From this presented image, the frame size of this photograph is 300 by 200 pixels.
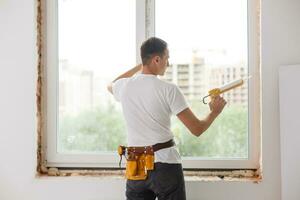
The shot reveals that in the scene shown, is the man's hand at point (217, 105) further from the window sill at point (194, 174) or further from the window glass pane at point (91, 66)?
the window glass pane at point (91, 66)

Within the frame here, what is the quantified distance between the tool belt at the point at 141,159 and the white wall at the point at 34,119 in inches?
A: 22.5

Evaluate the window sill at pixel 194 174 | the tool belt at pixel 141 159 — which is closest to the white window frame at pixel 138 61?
the window sill at pixel 194 174

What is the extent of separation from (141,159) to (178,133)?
28.4 inches

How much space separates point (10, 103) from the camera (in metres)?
2.98

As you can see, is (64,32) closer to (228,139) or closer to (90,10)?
(90,10)

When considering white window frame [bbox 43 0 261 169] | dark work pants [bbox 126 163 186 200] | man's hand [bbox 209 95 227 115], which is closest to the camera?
dark work pants [bbox 126 163 186 200]

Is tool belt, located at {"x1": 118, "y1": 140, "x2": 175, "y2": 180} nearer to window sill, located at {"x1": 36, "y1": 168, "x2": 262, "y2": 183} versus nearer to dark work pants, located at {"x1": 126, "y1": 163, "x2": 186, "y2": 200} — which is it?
dark work pants, located at {"x1": 126, "y1": 163, "x2": 186, "y2": 200}

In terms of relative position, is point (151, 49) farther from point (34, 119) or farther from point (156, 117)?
point (34, 119)

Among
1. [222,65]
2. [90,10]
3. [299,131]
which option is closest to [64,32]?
[90,10]

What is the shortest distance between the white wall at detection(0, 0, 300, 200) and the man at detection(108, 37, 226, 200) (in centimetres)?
55

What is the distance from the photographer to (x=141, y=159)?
2.34 meters

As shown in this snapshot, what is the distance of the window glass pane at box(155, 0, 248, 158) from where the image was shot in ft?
9.75

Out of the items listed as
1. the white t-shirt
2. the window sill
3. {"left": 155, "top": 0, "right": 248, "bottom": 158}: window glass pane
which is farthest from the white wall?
the white t-shirt

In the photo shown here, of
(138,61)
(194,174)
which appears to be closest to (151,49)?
(138,61)
